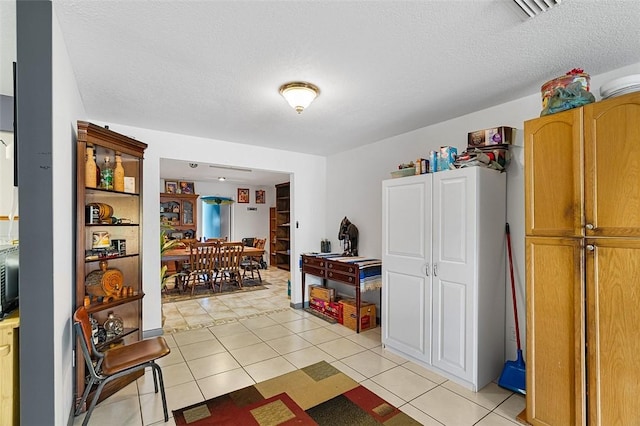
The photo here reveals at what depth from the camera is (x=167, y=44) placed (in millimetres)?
1896

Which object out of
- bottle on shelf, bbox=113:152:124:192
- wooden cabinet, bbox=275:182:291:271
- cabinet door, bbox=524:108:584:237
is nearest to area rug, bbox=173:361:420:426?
cabinet door, bbox=524:108:584:237

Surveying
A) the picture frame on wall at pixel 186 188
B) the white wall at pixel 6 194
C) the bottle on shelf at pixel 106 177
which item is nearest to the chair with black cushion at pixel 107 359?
the white wall at pixel 6 194

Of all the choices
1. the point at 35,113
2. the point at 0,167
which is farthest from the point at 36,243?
the point at 0,167

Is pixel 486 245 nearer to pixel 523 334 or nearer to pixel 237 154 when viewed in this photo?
pixel 523 334

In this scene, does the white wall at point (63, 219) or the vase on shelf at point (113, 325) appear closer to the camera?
the white wall at point (63, 219)

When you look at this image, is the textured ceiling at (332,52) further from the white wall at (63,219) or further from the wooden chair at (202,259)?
the wooden chair at (202,259)

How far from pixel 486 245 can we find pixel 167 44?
2.82 m

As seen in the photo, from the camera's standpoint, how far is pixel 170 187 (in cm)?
781

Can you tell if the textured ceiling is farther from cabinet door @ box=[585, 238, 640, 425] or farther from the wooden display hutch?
cabinet door @ box=[585, 238, 640, 425]

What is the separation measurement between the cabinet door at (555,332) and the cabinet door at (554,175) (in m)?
0.11

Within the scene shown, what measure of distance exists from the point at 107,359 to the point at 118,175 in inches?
59.3

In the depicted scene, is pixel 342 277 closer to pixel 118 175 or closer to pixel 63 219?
pixel 118 175

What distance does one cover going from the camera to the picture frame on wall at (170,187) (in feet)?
25.5

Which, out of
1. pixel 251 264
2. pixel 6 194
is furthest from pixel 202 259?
pixel 6 194
